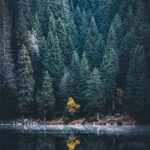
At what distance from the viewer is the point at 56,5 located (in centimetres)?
12706

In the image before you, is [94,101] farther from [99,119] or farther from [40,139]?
[40,139]

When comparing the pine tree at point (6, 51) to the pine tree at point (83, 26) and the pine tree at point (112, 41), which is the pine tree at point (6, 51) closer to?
the pine tree at point (83, 26)

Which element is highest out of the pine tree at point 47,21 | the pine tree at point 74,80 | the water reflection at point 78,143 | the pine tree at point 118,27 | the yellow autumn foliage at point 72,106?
the pine tree at point 47,21

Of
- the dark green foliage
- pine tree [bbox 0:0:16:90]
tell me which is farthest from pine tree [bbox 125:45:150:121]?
pine tree [bbox 0:0:16:90]

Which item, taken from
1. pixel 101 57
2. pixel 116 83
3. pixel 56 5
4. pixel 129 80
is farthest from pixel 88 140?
pixel 56 5

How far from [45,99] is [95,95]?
32.7 ft

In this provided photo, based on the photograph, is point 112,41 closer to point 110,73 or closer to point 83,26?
point 110,73

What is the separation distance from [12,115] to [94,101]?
54.4ft

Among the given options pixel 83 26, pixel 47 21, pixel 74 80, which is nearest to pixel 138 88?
pixel 74 80

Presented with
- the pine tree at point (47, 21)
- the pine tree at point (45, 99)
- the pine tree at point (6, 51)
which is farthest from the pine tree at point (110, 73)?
the pine tree at point (47, 21)

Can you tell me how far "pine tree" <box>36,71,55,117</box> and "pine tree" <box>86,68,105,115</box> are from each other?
7.19 m

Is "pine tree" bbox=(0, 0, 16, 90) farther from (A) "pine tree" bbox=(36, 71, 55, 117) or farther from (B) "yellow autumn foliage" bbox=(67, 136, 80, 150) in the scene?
(B) "yellow autumn foliage" bbox=(67, 136, 80, 150)

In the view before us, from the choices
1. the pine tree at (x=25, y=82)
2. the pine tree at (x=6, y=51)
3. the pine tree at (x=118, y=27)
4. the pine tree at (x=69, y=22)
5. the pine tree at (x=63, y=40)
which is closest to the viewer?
the pine tree at (x=25, y=82)

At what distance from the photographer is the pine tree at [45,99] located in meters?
101
